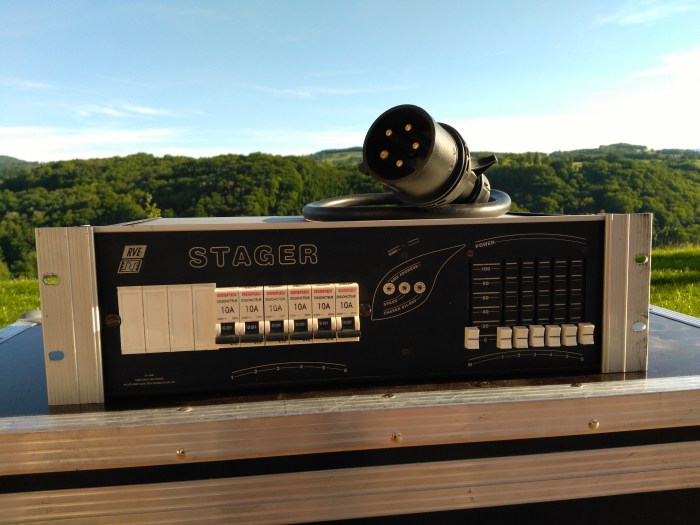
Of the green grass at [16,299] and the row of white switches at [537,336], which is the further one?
the green grass at [16,299]

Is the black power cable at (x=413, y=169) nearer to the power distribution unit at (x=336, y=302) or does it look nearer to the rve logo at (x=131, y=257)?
the power distribution unit at (x=336, y=302)

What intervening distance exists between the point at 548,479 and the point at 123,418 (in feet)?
2.98

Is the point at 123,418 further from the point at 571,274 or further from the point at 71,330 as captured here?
the point at 571,274

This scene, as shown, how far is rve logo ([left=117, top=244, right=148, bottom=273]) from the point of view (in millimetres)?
1099

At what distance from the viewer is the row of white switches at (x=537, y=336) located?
1.20 meters

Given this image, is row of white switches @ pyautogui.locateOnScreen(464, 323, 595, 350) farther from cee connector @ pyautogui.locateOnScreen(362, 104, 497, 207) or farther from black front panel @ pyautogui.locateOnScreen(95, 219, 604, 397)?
cee connector @ pyautogui.locateOnScreen(362, 104, 497, 207)

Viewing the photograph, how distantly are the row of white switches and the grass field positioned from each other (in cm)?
374

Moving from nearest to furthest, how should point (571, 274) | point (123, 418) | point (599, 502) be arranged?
1. point (123, 418)
2. point (599, 502)
3. point (571, 274)

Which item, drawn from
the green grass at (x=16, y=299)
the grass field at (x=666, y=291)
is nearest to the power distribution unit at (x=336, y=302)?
the grass field at (x=666, y=291)

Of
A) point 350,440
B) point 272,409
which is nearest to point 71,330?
point 272,409

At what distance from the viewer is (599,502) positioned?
3.68 ft

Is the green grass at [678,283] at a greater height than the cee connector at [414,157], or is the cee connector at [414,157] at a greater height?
the cee connector at [414,157]

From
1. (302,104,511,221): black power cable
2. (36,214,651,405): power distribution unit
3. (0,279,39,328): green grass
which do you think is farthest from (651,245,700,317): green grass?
(0,279,39,328): green grass

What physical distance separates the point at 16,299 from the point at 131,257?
8.23 m
